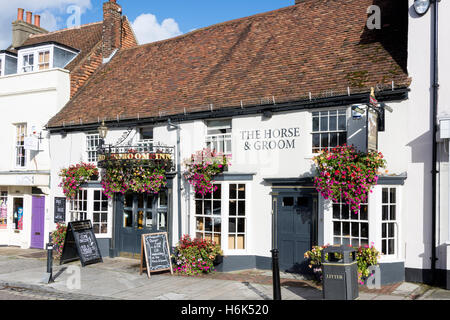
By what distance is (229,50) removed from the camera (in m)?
15.9

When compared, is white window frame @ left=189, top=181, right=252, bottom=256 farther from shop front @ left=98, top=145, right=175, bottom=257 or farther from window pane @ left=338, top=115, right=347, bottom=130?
window pane @ left=338, top=115, right=347, bottom=130

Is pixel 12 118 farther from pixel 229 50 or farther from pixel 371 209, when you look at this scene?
pixel 371 209

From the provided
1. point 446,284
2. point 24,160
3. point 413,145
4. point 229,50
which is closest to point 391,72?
point 413,145

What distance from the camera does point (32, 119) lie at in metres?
17.8

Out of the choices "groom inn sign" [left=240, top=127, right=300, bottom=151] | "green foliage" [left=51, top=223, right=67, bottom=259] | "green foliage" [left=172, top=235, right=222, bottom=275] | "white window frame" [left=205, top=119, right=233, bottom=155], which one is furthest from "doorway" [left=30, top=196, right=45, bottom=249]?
"groom inn sign" [left=240, top=127, right=300, bottom=151]

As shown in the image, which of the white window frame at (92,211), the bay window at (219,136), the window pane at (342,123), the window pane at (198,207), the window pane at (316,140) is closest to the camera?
the window pane at (342,123)

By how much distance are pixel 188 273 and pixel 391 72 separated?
7.50m

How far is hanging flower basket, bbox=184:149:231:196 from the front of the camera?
1253 centimetres

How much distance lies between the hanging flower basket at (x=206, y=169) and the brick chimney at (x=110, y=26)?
9.62m

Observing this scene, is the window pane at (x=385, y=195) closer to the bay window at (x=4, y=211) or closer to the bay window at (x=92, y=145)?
the bay window at (x=92, y=145)

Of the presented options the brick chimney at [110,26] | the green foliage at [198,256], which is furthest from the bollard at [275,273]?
the brick chimney at [110,26]

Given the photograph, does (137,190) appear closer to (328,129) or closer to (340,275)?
(328,129)

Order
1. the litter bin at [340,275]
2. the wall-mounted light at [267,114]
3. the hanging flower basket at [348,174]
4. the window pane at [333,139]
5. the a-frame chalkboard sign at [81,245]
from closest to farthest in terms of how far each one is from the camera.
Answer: the litter bin at [340,275]
the hanging flower basket at [348,174]
the window pane at [333,139]
the wall-mounted light at [267,114]
the a-frame chalkboard sign at [81,245]

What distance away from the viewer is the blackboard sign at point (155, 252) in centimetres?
1210
